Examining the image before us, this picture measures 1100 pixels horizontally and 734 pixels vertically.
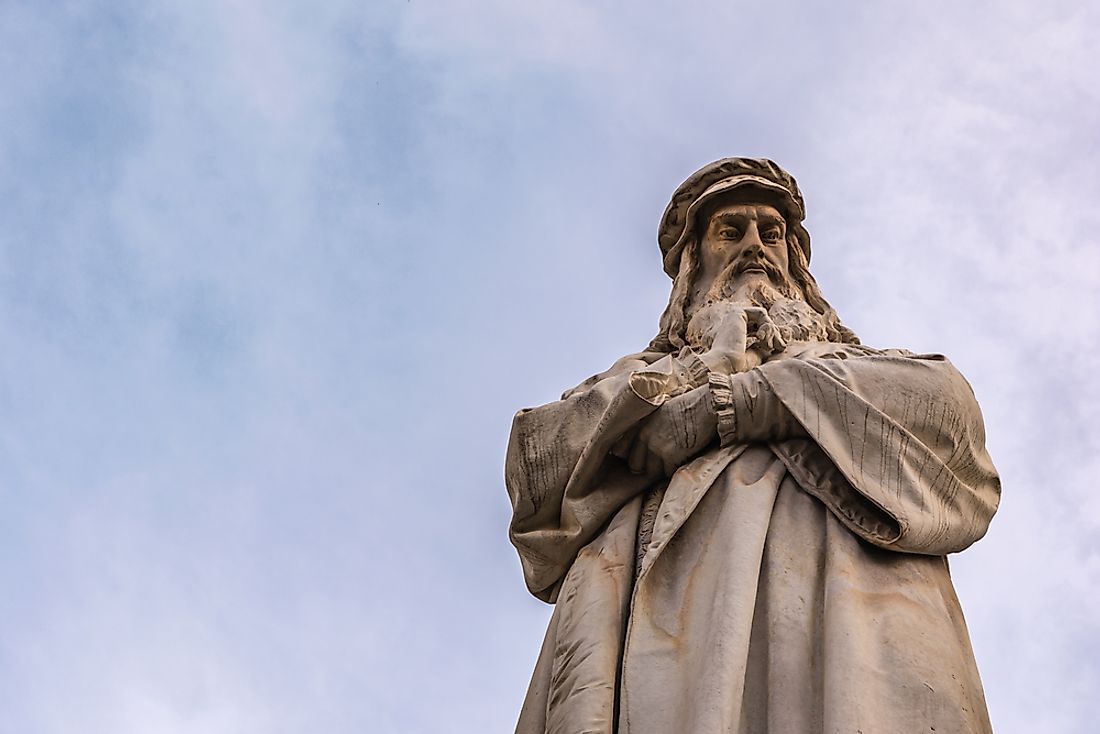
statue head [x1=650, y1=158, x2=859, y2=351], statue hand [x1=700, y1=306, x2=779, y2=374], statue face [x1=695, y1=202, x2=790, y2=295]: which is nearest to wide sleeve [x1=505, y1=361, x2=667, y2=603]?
statue hand [x1=700, y1=306, x2=779, y2=374]

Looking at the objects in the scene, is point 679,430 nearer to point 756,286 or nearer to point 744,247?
point 756,286

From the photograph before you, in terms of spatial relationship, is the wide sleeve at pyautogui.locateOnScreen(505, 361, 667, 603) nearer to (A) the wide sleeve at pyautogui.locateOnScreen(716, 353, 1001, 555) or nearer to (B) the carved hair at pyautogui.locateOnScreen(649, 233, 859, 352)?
(A) the wide sleeve at pyautogui.locateOnScreen(716, 353, 1001, 555)

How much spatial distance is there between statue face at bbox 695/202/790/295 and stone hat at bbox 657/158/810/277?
0.09m

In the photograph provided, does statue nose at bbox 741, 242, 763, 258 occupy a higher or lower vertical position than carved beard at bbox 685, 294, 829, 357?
higher

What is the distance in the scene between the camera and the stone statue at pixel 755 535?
678 centimetres

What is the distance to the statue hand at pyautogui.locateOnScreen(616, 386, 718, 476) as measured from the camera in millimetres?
7844

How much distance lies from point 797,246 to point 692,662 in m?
3.28

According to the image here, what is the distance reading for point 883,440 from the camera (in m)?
7.56

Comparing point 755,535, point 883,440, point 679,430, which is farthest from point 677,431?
point 883,440

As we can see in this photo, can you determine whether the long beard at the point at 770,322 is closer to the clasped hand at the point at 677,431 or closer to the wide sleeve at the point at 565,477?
the clasped hand at the point at 677,431

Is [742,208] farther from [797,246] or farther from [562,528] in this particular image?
[562,528]

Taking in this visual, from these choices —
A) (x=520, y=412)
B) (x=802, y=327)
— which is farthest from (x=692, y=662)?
(x=802, y=327)

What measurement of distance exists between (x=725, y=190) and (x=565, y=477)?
2.05m

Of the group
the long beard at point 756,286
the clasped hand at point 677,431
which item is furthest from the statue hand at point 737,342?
the long beard at point 756,286
